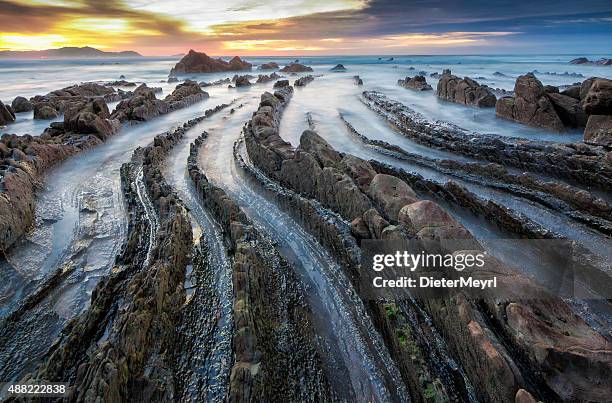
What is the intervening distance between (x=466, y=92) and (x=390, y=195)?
23.3m

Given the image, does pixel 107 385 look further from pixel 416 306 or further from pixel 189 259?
pixel 416 306

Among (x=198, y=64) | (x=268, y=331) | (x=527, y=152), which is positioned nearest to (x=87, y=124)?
(x=268, y=331)

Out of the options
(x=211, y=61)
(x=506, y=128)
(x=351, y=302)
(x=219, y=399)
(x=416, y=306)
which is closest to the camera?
(x=219, y=399)

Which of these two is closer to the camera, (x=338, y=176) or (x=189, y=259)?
(x=189, y=259)

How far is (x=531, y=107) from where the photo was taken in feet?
64.1

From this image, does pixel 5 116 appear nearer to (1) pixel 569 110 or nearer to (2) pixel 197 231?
(2) pixel 197 231

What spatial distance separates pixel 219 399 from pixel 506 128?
19801 mm

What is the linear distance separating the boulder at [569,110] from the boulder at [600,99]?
128 inches

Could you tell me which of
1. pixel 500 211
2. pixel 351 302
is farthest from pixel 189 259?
pixel 500 211

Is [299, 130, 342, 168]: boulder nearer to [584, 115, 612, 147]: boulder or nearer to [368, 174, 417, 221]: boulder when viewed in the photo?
[368, 174, 417, 221]: boulder

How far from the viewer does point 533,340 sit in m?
4.24

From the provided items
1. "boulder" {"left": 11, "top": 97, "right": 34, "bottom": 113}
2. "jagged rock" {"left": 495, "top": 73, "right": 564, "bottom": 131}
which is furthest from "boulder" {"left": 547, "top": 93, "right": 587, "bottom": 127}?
"boulder" {"left": 11, "top": 97, "right": 34, "bottom": 113}

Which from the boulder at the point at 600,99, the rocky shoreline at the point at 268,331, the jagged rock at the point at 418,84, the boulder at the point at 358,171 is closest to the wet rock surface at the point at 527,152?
the boulder at the point at 600,99

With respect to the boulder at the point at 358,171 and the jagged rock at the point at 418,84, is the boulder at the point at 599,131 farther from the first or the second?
the jagged rock at the point at 418,84
